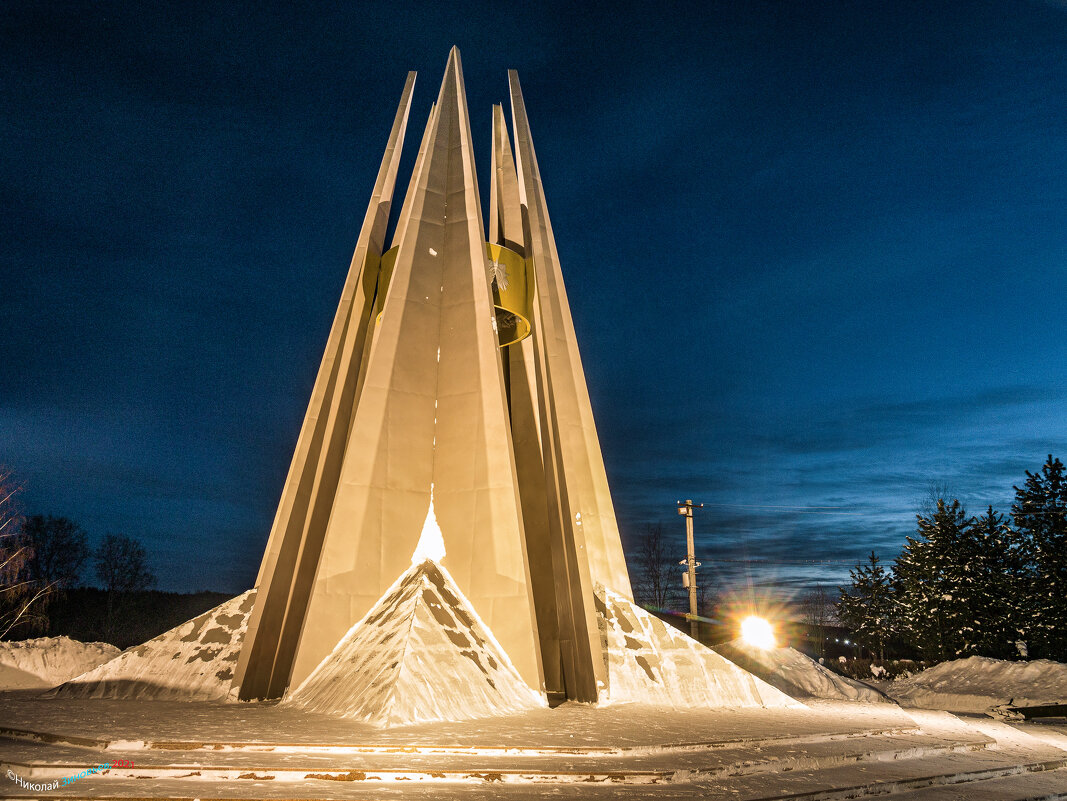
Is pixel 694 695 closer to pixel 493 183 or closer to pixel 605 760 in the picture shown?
pixel 605 760

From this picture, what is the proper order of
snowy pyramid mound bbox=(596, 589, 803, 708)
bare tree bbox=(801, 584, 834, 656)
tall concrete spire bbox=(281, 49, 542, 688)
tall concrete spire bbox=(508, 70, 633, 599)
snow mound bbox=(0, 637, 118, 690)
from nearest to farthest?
tall concrete spire bbox=(281, 49, 542, 688)
snowy pyramid mound bbox=(596, 589, 803, 708)
tall concrete spire bbox=(508, 70, 633, 599)
snow mound bbox=(0, 637, 118, 690)
bare tree bbox=(801, 584, 834, 656)

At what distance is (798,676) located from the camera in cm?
980

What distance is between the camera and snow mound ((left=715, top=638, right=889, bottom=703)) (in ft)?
30.7

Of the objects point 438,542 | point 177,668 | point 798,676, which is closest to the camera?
point 438,542

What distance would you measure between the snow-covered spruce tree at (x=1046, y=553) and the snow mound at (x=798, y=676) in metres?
10.0

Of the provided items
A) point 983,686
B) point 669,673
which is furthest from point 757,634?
point 669,673

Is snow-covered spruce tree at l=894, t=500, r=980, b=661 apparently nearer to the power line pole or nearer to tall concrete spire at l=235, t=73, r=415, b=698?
the power line pole

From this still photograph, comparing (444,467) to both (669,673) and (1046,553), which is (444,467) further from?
(1046,553)

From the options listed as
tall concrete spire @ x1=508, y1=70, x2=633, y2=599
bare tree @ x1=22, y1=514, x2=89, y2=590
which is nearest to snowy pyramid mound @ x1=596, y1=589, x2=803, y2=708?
tall concrete spire @ x1=508, y1=70, x2=633, y2=599

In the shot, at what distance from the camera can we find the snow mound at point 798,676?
9.35 meters

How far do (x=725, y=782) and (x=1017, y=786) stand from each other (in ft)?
6.80

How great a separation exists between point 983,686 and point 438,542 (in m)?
10.2

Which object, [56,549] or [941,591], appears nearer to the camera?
[941,591]

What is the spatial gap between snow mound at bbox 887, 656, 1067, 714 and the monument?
4368mm
